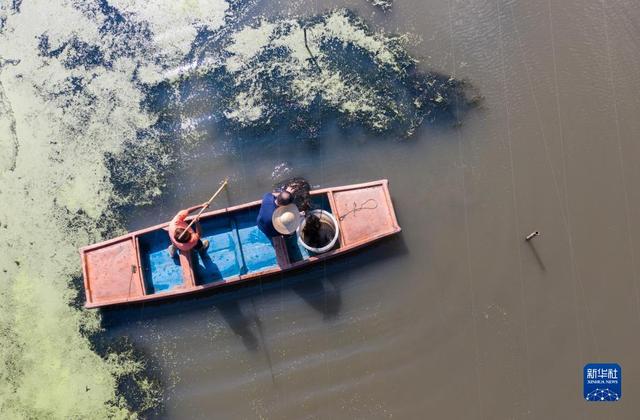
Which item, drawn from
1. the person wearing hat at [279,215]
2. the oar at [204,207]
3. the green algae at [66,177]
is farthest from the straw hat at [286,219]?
the green algae at [66,177]

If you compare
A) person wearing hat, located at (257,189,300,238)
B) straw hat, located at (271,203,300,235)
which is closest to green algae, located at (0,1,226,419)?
person wearing hat, located at (257,189,300,238)

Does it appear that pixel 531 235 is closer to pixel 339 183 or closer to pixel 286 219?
pixel 339 183

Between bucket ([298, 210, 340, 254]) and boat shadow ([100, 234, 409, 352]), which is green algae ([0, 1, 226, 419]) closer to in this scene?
boat shadow ([100, 234, 409, 352])

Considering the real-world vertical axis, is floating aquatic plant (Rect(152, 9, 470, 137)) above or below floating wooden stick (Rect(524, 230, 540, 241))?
above

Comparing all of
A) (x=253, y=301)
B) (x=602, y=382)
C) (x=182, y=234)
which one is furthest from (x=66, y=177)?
(x=602, y=382)

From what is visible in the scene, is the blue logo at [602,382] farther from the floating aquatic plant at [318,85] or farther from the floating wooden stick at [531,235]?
the floating aquatic plant at [318,85]

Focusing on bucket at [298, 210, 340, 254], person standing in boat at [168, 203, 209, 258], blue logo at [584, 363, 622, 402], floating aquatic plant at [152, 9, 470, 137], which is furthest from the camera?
floating aquatic plant at [152, 9, 470, 137]

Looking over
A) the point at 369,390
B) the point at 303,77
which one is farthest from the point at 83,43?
the point at 369,390
